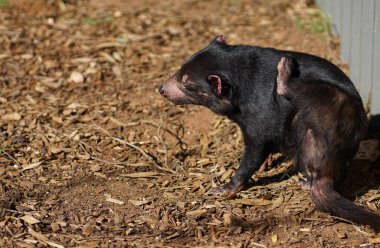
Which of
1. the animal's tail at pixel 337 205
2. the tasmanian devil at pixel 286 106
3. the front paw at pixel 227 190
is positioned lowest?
the front paw at pixel 227 190

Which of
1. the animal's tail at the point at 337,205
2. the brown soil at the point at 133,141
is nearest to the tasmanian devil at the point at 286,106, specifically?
the animal's tail at the point at 337,205

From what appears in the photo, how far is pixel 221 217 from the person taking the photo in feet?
15.9

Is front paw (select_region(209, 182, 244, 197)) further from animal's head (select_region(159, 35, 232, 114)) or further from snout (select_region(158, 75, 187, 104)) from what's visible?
snout (select_region(158, 75, 187, 104))

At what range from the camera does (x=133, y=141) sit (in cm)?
591

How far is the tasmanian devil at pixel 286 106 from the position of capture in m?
4.68

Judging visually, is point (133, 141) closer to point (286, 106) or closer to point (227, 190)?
point (227, 190)

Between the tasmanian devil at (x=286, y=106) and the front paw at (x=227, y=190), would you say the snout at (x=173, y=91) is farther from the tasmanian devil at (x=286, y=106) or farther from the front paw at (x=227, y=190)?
the front paw at (x=227, y=190)

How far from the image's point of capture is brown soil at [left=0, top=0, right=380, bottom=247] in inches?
184

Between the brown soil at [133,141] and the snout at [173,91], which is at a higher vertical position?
the snout at [173,91]

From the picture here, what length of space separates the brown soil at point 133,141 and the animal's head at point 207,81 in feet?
2.04

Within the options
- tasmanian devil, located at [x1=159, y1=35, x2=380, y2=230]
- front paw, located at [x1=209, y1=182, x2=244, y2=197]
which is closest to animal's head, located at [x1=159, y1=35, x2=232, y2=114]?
tasmanian devil, located at [x1=159, y1=35, x2=380, y2=230]

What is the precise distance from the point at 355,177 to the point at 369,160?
0.86ft

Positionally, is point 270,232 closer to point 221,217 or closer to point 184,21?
point 221,217

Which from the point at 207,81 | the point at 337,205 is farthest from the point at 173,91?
the point at 337,205
